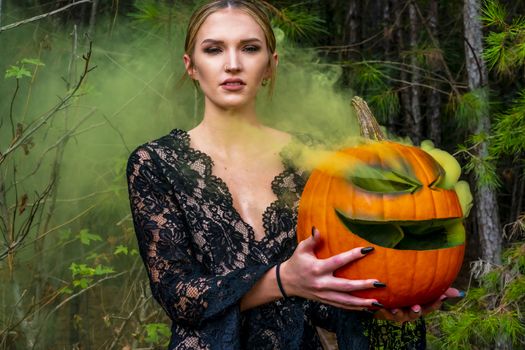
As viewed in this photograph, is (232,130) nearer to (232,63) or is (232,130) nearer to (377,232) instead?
(232,63)

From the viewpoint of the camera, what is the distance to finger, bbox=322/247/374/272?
1993 millimetres

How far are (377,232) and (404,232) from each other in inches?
2.6

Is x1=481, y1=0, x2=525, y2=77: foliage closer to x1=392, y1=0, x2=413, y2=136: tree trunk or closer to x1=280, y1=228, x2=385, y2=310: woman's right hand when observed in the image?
x1=392, y1=0, x2=413, y2=136: tree trunk

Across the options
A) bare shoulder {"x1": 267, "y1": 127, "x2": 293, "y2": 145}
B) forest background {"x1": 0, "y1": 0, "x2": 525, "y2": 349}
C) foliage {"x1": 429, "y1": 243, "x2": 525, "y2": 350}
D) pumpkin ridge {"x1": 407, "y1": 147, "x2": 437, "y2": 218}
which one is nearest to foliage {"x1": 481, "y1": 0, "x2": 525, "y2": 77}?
forest background {"x1": 0, "y1": 0, "x2": 525, "y2": 349}

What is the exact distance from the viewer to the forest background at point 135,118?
4.00 metres

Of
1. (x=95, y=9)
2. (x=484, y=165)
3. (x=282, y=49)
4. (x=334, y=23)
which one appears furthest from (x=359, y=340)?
(x=334, y=23)

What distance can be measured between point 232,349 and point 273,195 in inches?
17.6

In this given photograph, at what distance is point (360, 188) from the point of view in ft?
6.81

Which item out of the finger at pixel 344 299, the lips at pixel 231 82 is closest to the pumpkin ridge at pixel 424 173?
the finger at pixel 344 299

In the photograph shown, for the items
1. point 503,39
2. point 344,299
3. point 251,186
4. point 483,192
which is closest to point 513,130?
point 503,39

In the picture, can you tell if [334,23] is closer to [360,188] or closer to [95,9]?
[95,9]

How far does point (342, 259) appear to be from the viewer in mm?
1995

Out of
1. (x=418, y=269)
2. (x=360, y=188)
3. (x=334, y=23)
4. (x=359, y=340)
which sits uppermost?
(x=334, y=23)

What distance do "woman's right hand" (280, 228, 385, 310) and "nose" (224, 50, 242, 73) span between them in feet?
1.78
